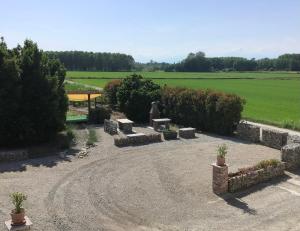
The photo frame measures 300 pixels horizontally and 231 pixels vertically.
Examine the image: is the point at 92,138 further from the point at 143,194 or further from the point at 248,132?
the point at 143,194

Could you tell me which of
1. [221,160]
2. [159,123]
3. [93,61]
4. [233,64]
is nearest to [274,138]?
[159,123]

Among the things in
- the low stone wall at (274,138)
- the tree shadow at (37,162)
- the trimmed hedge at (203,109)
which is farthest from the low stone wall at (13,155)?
the low stone wall at (274,138)

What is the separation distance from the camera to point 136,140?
25.7 metres

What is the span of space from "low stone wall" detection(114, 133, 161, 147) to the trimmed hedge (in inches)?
184

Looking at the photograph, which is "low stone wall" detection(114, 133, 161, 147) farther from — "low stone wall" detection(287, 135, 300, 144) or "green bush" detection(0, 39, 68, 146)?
"low stone wall" detection(287, 135, 300, 144)

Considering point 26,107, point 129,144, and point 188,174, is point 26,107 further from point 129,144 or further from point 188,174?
point 188,174

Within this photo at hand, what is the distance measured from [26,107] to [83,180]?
7728 mm

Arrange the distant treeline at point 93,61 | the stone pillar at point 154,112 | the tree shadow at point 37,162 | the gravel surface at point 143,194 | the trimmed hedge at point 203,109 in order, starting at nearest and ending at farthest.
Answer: the gravel surface at point 143,194 < the tree shadow at point 37,162 < the trimmed hedge at point 203,109 < the stone pillar at point 154,112 < the distant treeline at point 93,61

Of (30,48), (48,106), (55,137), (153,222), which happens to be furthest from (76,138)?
(153,222)

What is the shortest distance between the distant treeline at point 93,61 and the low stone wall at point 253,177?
135 m

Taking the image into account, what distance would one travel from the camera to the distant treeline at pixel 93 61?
149 meters

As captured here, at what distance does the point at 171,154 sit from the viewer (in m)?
23.1

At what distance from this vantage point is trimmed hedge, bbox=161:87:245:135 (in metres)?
27.7

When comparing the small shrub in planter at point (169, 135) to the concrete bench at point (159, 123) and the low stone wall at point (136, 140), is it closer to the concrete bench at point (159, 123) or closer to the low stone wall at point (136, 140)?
the low stone wall at point (136, 140)
